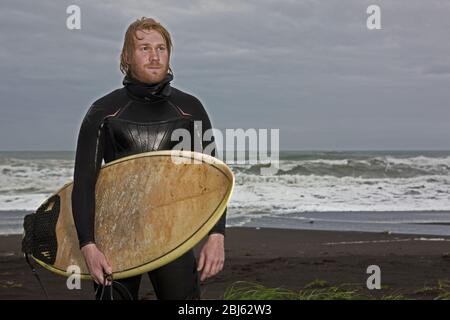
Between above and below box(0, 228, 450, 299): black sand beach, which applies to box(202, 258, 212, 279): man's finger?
above

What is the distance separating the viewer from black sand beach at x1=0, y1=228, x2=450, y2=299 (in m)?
6.64

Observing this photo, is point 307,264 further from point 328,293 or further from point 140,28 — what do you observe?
point 140,28

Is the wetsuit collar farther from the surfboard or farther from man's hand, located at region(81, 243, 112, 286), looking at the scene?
man's hand, located at region(81, 243, 112, 286)

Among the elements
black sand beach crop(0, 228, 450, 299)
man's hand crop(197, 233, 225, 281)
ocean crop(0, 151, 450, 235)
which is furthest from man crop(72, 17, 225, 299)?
ocean crop(0, 151, 450, 235)

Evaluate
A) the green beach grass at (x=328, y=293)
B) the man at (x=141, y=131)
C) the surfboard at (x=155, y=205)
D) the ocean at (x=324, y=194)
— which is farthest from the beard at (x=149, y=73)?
the ocean at (x=324, y=194)

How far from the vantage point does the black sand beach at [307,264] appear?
6.64 m

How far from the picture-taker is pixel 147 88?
2887 millimetres

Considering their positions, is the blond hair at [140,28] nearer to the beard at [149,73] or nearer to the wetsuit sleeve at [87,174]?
the beard at [149,73]

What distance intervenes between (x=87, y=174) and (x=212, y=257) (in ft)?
2.28

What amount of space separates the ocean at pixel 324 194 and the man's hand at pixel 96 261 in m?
9.43

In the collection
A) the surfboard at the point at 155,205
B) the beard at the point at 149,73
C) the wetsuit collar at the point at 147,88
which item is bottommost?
the surfboard at the point at 155,205

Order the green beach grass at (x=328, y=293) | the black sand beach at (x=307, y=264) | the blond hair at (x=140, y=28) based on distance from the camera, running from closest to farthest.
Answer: the blond hair at (x=140, y=28), the green beach grass at (x=328, y=293), the black sand beach at (x=307, y=264)

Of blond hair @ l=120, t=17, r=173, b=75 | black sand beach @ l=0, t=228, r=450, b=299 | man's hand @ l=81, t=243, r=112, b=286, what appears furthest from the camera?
black sand beach @ l=0, t=228, r=450, b=299
